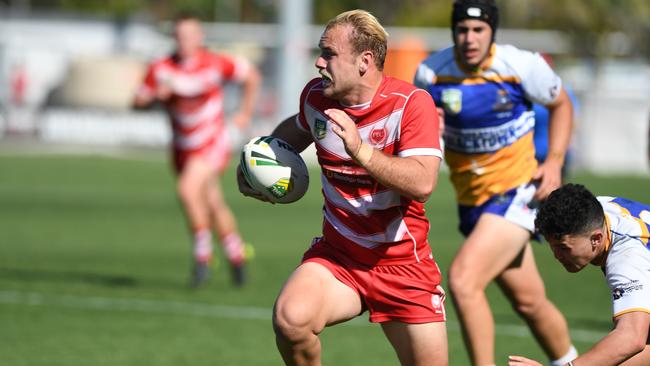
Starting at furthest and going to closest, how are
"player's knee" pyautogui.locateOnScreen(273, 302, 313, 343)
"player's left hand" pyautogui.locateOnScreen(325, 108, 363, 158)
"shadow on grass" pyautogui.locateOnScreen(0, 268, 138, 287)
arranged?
"shadow on grass" pyautogui.locateOnScreen(0, 268, 138, 287) < "player's knee" pyautogui.locateOnScreen(273, 302, 313, 343) < "player's left hand" pyautogui.locateOnScreen(325, 108, 363, 158)

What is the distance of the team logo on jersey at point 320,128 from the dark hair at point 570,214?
111 cm

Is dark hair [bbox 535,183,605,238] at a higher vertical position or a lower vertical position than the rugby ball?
higher

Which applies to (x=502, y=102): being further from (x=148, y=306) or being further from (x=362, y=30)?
(x=148, y=306)

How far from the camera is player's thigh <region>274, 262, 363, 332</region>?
5.38 metres

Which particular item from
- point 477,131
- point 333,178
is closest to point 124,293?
point 477,131

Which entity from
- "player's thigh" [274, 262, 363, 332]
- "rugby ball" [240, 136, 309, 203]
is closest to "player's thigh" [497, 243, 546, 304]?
"player's thigh" [274, 262, 363, 332]

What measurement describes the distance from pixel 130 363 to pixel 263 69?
25.9 meters

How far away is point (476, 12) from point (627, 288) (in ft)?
7.62

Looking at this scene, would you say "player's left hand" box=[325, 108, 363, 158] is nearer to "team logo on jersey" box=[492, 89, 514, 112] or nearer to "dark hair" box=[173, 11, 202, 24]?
"team logo on jersey" box=[492, 89, 514, 112]

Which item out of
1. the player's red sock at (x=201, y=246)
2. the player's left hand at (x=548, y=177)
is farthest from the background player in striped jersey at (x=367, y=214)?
the player's red sock at (x=201, y=246)

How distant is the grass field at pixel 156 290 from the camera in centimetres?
818

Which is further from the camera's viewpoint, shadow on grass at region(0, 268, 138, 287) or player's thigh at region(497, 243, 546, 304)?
shadow on grass at region(0, 268, 138, 287)

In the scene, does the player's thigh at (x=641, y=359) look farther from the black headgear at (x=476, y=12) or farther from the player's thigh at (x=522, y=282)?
the black headgear at (x=476, y=12)

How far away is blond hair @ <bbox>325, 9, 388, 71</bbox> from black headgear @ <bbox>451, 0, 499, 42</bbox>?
4.86 feet
